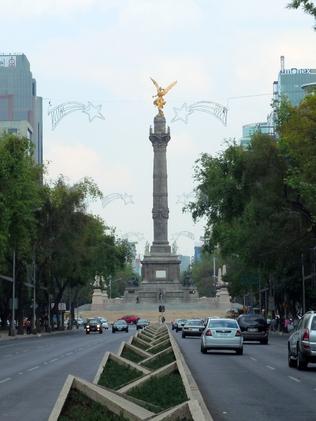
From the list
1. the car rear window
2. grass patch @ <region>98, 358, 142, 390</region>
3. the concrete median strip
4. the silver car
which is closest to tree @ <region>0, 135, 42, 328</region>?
the car rear window

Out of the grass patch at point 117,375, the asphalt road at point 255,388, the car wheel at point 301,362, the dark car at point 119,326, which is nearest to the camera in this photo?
the grass patch at point 117,375

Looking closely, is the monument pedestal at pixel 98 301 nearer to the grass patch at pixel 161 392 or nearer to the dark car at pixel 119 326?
the dark car at pixel 119 326

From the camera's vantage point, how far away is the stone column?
119 m

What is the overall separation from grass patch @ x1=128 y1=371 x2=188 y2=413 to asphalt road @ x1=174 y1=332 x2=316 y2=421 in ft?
2.60

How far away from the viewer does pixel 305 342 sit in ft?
91.8

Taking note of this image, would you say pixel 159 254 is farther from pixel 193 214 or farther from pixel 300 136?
pixel 300 136

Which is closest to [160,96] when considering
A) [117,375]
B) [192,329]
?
[192,329]

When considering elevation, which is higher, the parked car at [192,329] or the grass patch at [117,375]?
the parked car at [192,329]

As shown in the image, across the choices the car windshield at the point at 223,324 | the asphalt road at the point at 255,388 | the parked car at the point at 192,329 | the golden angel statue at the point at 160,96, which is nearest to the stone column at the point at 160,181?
the golden angel statue at the point at 160,96

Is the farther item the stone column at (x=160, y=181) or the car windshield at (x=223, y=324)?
the stone column at (x=160, y=181)

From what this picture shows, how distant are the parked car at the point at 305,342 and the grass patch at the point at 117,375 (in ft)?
30.5

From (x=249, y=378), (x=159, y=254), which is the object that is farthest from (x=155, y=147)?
(x=249, y=378)

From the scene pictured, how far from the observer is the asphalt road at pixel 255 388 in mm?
16750

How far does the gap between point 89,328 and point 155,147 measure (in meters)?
38.7
